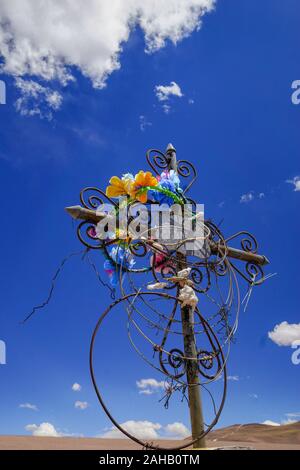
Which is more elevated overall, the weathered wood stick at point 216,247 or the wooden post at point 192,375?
the weathered wood stick at point 216,247

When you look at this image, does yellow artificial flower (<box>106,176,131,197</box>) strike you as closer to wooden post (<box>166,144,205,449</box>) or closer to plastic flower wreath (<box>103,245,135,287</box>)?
plastic flower wreath (<box>103,245,135,287</box>)

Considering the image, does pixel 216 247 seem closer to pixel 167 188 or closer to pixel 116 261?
pixel 167 188

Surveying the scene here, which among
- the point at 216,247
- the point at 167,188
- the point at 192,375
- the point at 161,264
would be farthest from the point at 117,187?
the point at 192,375

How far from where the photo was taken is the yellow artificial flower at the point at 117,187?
231 centimetres

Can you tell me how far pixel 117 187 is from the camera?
7.61 feet

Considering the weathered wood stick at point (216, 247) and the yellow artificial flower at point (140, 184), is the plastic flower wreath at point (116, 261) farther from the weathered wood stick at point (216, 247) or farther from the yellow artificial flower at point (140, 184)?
the yellow artificial flower at point (140, 184)

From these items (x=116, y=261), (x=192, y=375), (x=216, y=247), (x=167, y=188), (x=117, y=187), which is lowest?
(x=192, y=375)

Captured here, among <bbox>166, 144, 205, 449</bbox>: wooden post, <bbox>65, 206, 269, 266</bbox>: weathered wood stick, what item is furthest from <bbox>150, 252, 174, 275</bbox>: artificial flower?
<bbox>65, 206, 269, 266</bbox>: weathered wood stick

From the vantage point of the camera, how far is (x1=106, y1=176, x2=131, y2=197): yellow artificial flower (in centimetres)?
231

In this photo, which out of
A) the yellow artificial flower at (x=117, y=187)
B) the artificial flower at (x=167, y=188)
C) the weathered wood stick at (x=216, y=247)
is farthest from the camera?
the artificial flower at (x=167, y=188)

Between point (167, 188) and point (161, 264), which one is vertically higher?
point (167, 188)

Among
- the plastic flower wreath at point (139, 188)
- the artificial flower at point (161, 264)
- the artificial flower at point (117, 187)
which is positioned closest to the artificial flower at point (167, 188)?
the plastic flower wreath at point (139, 188)
